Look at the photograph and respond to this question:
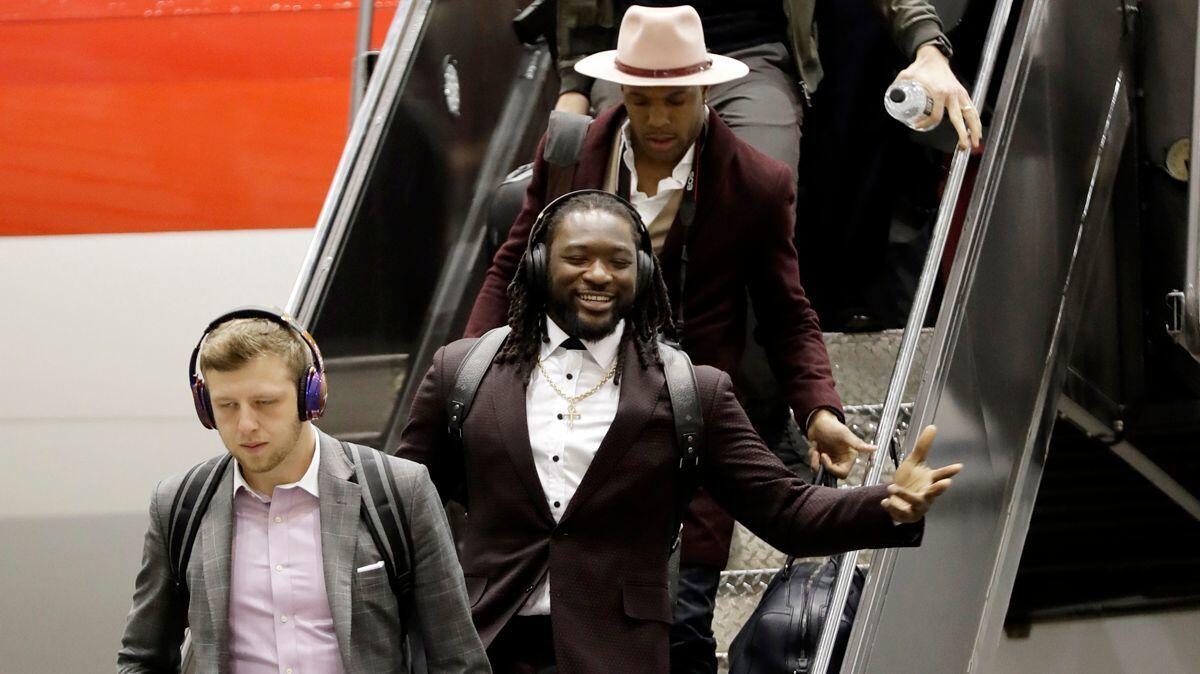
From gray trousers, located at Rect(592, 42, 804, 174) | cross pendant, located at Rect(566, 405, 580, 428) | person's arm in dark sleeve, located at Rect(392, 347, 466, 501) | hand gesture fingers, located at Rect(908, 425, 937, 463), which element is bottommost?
person's arm in dark sleeve, located at Rect(392, 347, 466, 501)

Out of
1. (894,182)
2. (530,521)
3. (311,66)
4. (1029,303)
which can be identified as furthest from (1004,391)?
(311,66)

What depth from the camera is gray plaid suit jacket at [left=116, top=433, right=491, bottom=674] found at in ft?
7.52

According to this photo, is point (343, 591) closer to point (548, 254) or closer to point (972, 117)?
point (548, 254)

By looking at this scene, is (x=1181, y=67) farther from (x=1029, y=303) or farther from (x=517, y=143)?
(x=517, y=143)

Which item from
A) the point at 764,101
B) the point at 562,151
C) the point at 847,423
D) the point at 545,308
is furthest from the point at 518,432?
the point at 847,423

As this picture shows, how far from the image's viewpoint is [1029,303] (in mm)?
4082

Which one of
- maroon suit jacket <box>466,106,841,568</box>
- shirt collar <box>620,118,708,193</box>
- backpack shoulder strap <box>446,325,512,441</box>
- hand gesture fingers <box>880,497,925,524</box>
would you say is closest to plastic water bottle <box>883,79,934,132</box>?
maroon suit jacket <box>466,106,841,568</box>

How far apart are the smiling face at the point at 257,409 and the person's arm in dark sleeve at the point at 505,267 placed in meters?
0.98

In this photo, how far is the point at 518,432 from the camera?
2.77m

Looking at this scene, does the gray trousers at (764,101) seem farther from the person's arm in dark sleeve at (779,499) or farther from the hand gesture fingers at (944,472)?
the hand gesture fingers at (944,472)

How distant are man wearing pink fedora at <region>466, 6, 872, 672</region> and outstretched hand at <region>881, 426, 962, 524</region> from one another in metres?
→ 0.77

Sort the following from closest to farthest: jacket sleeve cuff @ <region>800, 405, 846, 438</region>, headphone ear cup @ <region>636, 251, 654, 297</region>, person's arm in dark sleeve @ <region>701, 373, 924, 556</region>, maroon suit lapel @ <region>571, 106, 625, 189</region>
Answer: person's arm in dark sleeve @ <region>701, 373, 924, 556</region>, headphone ear cup @ <region>636, 251, 654, 297</region>, jacket sleeve cuff @ <region>800, 405, 846, 438</region>, maroon suit lapel @ <region>571, 106, 625, 189</region>

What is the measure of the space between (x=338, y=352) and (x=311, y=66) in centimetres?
287

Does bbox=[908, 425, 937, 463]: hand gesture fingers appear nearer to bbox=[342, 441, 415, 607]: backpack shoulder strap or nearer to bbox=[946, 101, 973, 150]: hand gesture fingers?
bbox=[342, 441, 415, 607]: backpack shoulder strap
